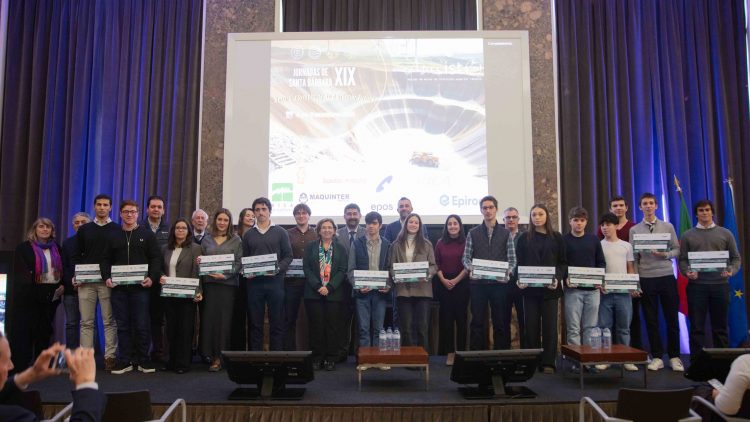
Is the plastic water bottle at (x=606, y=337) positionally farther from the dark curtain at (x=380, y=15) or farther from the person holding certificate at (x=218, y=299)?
the dark curtain at (x=380, y=15)

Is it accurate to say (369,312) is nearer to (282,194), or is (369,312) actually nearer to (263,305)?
(263,305)

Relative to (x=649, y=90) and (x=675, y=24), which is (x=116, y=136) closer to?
(x=649, y=90)

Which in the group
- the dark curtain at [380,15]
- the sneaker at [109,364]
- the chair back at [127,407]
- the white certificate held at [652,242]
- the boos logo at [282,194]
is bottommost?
the sneaker at [109,364]

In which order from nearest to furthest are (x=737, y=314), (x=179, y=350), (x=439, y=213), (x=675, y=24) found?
(x=179, y=350) → (x=737, y=314) → (x=439, y=213) → (x=675, y=24)

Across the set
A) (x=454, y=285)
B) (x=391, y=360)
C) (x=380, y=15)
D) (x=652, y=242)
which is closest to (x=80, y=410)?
(x=391, y=360)

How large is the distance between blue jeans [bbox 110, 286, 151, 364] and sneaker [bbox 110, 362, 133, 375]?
3 centimetres

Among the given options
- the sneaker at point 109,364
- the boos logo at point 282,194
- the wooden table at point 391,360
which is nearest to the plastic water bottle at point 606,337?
the wooden table at point 391,360

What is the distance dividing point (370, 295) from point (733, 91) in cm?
571

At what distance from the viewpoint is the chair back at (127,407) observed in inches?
115

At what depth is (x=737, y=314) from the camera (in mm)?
6211

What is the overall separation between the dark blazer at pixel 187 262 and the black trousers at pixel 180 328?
22 centimetres

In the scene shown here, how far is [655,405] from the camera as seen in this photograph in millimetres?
2975

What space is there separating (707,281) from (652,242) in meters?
0.68

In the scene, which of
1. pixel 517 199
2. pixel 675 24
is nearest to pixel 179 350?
pixel 517 199
